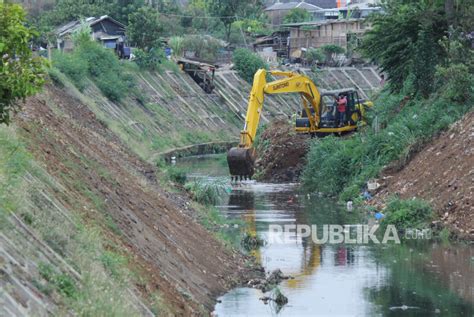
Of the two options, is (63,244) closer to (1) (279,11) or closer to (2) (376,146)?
(2) (376,146)

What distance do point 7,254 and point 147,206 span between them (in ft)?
34.6

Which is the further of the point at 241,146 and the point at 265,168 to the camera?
the point at 265,168

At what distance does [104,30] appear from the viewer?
77812 millimetres

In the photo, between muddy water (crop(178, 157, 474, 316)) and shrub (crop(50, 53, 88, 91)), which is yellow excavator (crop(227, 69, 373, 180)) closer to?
muddy water (crop(178, 157, 474, 316))

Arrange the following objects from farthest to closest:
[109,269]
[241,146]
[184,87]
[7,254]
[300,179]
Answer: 1. [184,87]
2. [300,179]
3. [241,146]
4. [109,269]
5. [7,254]

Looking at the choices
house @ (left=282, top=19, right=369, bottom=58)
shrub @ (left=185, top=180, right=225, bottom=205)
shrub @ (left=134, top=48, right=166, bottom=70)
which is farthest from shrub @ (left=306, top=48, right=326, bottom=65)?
shrub @ (left=185, top=180, right=225, bottom=205)

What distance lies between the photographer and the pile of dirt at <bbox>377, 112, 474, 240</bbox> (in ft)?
91.4

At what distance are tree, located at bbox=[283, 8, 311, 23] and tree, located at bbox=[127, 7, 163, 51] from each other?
30.9 meters

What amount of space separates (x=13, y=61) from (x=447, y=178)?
59.8 feet

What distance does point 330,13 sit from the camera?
103 metres

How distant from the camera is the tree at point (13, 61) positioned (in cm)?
1392

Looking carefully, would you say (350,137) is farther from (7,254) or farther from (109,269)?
(7,254)

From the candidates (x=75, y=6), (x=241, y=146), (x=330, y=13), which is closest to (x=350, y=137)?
(x=241, y=146)

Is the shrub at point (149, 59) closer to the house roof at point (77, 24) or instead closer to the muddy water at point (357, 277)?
the house roof at point (77, 24)
